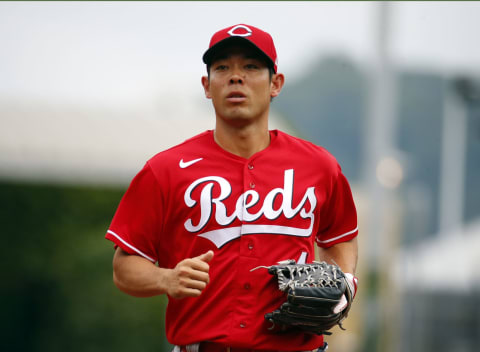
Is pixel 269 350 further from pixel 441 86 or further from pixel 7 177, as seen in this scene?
pixel 441 86

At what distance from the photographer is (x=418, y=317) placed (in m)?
18.6

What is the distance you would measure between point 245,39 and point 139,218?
0.95 m

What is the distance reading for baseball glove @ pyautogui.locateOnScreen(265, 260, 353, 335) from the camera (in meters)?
3.19

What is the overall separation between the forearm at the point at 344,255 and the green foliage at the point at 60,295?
17528mm

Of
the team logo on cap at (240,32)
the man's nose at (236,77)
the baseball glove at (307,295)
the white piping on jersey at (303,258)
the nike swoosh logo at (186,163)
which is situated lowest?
the baseball glove at (307,295)

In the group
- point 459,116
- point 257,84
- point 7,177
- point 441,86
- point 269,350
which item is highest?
point 441,86

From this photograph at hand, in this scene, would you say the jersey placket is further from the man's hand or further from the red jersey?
the man's hand

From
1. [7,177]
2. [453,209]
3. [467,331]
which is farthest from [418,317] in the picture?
[453,209]

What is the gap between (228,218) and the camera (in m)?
3.38

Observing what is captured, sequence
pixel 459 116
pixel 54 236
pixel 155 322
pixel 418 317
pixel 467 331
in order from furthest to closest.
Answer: pixel 459 116 < pixel 54 236 < pixel 155 322 < pixel 418 317 < pixel 467 331

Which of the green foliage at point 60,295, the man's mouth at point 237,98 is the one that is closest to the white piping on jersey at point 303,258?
the man's mouth at point 237,98

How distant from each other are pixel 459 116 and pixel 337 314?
23.1m

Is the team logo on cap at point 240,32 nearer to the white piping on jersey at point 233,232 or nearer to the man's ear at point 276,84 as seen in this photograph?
the man's ear at point 276,84

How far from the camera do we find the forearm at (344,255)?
12.2ft
